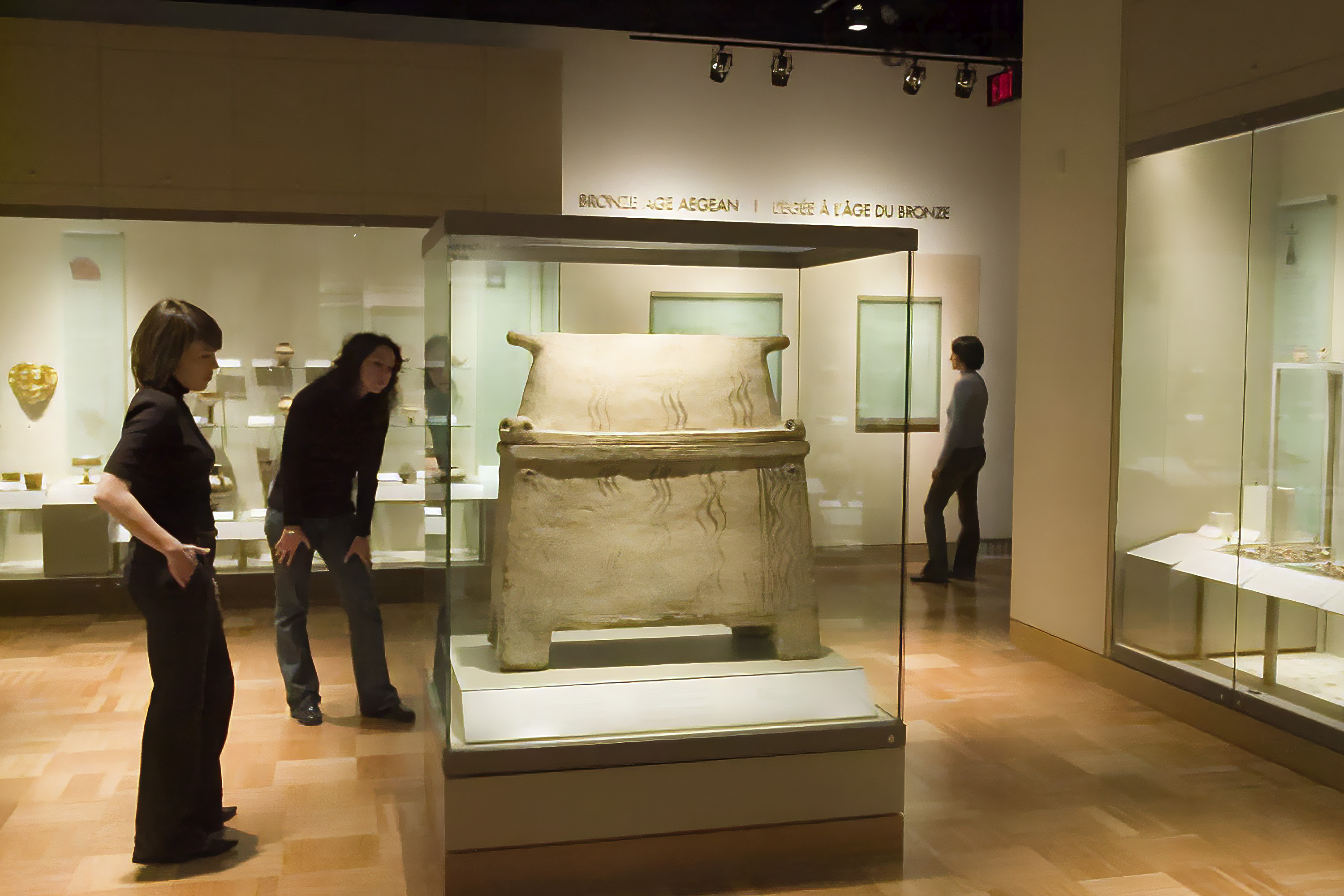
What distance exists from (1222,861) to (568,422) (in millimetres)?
2306

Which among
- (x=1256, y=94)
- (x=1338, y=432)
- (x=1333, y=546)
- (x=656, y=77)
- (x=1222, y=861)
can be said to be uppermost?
(x=656, y=77)

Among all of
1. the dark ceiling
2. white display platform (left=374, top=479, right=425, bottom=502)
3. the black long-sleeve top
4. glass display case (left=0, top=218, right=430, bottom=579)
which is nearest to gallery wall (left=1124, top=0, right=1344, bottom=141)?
the dark ceiling

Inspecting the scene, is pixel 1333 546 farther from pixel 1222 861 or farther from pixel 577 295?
pixel 577 295

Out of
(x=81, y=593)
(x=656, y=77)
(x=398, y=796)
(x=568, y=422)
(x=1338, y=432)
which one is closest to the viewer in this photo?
(x=568, y=422)

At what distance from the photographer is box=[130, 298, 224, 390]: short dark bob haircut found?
3186 mm

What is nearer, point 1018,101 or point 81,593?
point 81,593

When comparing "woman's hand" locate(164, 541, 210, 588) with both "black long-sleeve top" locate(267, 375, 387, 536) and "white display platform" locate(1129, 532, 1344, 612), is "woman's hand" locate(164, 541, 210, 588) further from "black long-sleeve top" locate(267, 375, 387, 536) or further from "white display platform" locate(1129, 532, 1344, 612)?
"white display platform" locate(1129, 532, 1344, 612)

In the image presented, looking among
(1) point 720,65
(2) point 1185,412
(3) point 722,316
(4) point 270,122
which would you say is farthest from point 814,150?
(3) point 722,316

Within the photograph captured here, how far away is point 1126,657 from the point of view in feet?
16.9

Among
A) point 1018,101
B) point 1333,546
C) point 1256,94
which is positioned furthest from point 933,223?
point 1333,546

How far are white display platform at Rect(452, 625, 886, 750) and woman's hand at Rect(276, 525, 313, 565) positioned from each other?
4.99 ft

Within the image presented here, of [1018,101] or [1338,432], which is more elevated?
[1018,101]

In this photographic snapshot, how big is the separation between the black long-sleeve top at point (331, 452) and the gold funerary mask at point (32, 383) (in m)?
2.82

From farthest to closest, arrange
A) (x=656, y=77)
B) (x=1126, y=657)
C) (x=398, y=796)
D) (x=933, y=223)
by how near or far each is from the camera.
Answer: (x=933, y=223)
(x=656, y=77)
(x=1126, y=657)
(x=398, y=796)
